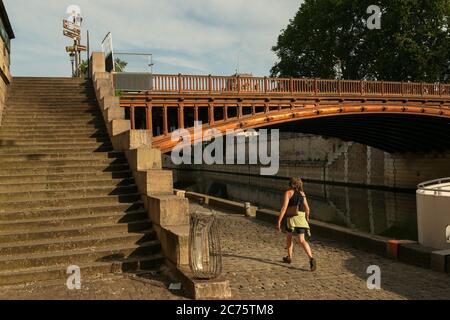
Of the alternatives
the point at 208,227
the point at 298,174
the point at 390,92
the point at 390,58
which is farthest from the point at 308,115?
the point at 298,174

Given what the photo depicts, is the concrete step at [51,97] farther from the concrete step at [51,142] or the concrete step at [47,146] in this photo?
the concrete step at [47,146]

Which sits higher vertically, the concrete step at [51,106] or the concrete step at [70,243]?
the concrete step at [51,106]

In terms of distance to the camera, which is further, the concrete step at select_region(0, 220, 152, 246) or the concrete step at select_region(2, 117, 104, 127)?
the concrete step at select_region(2, 117, 104, 127)

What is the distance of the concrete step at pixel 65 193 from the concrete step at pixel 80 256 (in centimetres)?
174

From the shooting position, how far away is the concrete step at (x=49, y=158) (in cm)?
1042

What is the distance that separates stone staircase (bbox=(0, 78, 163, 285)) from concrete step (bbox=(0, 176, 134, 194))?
0.02 metres

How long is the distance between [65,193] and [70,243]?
176 cm

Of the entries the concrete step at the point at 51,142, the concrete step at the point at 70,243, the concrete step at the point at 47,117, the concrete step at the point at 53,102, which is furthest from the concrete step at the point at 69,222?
the concrete step at the point at 53,102

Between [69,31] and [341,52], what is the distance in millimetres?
25533

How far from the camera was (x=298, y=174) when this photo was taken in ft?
176

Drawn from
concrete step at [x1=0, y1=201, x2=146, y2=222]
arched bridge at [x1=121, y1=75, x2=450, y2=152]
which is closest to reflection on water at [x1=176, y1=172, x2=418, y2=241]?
arched bridge at [x1=121, y1=75, x2=450, y2=152]

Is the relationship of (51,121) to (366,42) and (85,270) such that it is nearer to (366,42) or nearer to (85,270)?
(85,270)

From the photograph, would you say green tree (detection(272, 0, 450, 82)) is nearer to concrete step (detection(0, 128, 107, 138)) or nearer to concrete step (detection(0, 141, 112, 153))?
concrete step (detection(0, 128, 107, 138))

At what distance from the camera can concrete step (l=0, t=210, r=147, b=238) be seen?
8.35 metres
